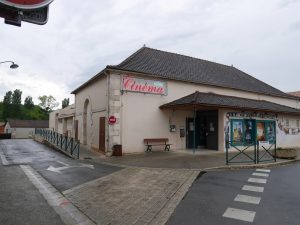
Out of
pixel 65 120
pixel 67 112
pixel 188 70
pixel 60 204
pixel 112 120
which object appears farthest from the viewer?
pixel 65 120

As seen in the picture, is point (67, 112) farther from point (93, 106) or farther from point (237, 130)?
point (237, 130)

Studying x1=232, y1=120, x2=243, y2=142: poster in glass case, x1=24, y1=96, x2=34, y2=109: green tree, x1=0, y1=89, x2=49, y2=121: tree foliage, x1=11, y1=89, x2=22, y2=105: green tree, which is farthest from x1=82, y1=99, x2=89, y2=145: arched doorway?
x1=24, y1=96, x2=34, y2=109: green tree

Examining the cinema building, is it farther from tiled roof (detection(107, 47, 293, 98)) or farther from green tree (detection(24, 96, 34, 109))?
green tree (detection(24, 96, 34, 109))

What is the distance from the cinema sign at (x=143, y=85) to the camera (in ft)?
49.4

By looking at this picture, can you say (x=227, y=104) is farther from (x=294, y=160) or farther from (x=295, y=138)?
(x=295, y=138)

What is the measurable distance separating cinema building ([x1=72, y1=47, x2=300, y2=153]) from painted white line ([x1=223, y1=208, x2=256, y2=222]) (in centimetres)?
913

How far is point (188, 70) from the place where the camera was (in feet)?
64.2

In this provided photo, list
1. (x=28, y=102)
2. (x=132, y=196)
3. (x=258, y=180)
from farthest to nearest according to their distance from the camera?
(x=28, y=102)
(x=258, y=180)
(x=132, y=196)

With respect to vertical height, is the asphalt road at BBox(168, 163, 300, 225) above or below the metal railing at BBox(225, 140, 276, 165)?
below

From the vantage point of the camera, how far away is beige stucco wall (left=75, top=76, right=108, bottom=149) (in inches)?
634

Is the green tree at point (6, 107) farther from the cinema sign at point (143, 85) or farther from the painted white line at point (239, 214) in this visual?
the painted white line at point (239, 214)

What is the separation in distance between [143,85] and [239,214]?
36.6ft

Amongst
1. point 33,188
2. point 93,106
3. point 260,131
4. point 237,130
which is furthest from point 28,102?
point 33,188

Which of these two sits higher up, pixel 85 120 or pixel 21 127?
pixel 85 120
